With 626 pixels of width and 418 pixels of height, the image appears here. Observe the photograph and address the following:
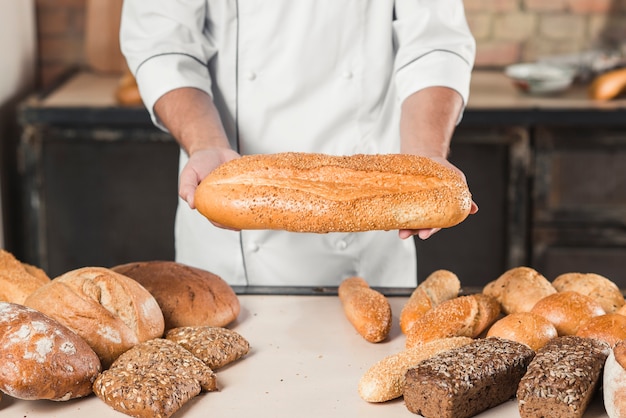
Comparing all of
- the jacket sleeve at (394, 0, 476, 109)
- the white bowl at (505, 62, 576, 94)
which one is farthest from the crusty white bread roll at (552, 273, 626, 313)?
the white bowl at (505, 62, 576, 94)

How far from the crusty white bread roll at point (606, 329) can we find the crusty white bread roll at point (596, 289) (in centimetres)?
12

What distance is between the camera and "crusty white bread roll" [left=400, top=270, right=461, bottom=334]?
1400mm

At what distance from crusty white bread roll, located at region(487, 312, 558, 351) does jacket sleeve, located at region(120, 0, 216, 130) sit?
0.86m

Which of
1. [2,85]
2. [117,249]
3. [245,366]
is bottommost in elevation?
[117,249]

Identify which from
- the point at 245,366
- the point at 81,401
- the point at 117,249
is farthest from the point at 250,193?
the point at 117,249

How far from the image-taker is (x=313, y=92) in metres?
1.95

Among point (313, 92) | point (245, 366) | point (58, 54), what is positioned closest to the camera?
point (245, 366)

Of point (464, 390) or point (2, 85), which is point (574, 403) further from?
point (2, 85)

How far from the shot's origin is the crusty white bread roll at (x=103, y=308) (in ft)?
4.09

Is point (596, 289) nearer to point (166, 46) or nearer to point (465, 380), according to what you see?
point (465, 380)

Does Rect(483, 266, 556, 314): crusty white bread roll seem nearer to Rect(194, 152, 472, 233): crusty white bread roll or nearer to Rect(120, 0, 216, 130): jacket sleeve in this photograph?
Rect(194, 152, 472, 233): crusty white bread roll

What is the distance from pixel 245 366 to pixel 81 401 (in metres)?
0.24

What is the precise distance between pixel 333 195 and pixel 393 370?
288 mm

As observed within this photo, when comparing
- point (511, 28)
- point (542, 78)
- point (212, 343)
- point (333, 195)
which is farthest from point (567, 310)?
point (511, 28)
